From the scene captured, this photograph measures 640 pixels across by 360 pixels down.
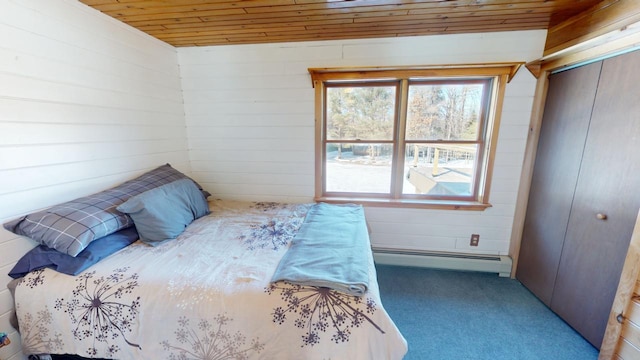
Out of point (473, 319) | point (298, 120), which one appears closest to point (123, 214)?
point (298, 120)

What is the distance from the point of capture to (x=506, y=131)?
2268 millimetres

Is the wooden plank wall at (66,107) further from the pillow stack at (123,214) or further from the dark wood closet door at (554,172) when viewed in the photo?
the dark wood closet door at (554,172)

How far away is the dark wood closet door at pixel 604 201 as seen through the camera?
146 centimetres

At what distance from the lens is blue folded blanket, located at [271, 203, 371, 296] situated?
4.01 feet

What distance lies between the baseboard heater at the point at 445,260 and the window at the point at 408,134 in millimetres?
504

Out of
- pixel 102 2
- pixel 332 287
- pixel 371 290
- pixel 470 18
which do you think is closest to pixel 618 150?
pixel 470 18

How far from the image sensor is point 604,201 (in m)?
1.59

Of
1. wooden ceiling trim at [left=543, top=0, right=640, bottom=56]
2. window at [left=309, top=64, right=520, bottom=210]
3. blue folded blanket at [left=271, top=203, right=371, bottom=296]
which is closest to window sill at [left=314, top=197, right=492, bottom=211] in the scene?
window at [left=309, top=64, right=520, bottom=210]

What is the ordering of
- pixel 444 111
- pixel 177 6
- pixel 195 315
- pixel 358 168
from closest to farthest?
1. pixel 195 315
2. pixel 177 6
3. pixel 444 111
4. pixel 358 168

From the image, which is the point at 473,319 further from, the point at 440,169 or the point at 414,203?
the point at 440,169

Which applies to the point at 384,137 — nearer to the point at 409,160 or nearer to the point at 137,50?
the point at 409,160

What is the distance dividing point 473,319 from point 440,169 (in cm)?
129

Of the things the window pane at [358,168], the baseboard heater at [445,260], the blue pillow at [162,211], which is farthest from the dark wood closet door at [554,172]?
the blue pillow at [162,211]

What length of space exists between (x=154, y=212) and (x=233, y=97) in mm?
1366
